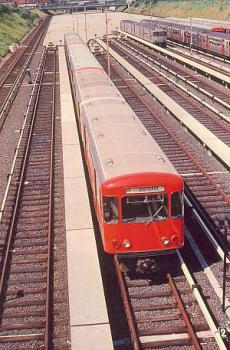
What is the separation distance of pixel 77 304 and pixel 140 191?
9.42ft

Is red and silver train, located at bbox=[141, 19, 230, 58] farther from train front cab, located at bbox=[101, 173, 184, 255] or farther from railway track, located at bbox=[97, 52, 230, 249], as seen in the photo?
train front cab, located at bbox=[101, 173, 184, 255]

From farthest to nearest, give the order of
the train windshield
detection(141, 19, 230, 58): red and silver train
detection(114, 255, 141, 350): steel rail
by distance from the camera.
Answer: detection(141, 19, 230, 58): red and silver train < the train windshield < detection(114, 255, 141, 350): steel rail

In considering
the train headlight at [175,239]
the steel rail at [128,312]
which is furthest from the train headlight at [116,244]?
the train headlight at [175,239]

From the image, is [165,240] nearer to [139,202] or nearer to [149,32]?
[139,202]

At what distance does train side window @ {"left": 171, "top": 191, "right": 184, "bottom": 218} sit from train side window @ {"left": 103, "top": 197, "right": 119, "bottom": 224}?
1.26 meters

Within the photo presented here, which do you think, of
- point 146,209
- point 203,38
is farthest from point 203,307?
point 203,38

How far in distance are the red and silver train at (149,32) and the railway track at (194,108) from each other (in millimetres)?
17757

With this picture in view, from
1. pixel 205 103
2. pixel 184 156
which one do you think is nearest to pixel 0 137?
pixel 184 156

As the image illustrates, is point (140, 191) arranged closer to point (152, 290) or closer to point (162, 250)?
point (162, 250)

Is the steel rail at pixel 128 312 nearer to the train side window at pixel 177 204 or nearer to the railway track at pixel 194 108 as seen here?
the train side window at pixel 177 204

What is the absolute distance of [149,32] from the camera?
221 ft

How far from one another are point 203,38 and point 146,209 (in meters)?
46.2

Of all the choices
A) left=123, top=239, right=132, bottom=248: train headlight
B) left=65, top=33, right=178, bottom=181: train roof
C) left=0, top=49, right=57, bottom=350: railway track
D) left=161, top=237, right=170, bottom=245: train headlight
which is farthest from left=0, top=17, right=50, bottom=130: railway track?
left=161, top=237, right=170, bottom=245: train headlight

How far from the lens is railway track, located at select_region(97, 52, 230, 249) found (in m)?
16.2
